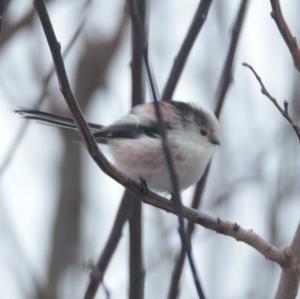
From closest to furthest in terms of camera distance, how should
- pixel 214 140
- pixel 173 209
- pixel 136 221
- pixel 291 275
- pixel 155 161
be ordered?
pixel 291 275, pixel 173 209, pixel 136 221, pixel 155 161, pixel 214 140

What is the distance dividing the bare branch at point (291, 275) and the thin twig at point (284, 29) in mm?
446

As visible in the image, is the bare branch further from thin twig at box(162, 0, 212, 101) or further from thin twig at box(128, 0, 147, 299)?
thin twig at box(162, 0, 212, 101)

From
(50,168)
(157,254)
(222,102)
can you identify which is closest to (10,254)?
(157,254)

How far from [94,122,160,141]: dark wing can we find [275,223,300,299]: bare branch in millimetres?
940

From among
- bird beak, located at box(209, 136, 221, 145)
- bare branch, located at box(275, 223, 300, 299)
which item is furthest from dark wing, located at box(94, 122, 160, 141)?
bare branch, located at box(275, 223, 300, 299)

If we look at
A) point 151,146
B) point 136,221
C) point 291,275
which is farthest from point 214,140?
point 291,275

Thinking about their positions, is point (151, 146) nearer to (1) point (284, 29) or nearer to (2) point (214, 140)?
(2) point (214, 140)

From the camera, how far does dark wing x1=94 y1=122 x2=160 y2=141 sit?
2.78 meters

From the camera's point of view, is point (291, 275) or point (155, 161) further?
point (155, 161)

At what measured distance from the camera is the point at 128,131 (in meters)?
2.80

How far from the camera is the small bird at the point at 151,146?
8.87 ft

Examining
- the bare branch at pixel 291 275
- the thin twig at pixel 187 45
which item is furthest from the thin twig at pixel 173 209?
the thin twig at pixel 187 45

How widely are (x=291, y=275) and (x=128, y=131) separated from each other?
104cm

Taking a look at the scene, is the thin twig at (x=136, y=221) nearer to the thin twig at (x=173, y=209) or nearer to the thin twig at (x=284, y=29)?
the thin twig at (x=173, y=209)
